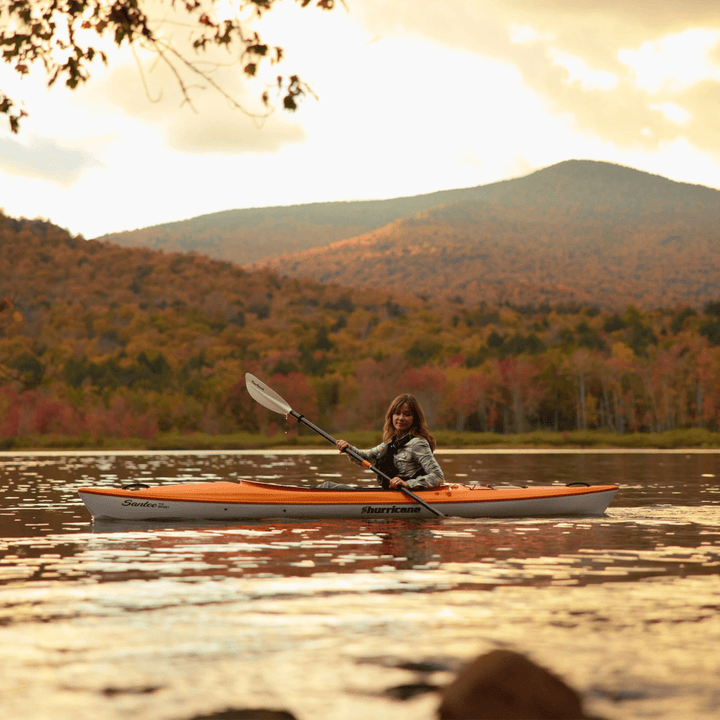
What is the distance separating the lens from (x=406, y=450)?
46.4ft

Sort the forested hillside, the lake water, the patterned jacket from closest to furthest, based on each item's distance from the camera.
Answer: the lake water < the patterned jacket < the forested hillside

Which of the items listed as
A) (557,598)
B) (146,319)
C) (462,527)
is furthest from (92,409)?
(557,598)

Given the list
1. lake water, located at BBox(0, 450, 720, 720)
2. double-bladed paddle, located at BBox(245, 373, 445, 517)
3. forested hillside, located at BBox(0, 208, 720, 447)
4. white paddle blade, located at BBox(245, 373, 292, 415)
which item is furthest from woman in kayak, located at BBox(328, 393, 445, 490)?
forested hillside, located at BBox(0, 208, 720, 447)

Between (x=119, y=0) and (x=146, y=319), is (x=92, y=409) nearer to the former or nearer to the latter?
(x=146, y=319)

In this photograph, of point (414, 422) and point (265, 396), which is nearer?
point (414, 422)

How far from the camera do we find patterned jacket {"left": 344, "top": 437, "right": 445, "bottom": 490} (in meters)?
14.0

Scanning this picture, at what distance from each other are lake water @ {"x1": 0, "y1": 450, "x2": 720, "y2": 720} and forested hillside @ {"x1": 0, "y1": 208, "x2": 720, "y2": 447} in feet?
166

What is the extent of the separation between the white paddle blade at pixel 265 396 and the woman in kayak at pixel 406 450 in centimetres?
221

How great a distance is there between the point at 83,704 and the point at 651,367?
2760 inches

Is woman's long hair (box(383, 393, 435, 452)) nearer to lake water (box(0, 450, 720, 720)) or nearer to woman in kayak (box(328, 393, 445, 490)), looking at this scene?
woman in kayak (box(328, 393, 445, 490))

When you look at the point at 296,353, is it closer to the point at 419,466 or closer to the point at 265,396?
the point at 265,396

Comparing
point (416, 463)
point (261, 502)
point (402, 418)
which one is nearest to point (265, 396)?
point (261, 502)

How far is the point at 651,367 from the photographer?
72.4 m

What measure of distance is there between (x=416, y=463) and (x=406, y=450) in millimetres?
363
